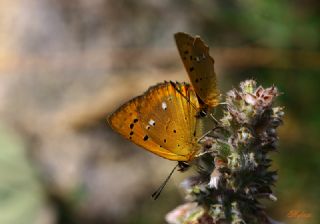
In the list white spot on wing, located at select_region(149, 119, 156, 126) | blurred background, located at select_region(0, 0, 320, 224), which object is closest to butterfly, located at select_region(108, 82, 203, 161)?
white spot on wing, located at select_region(149, 119, 156, 126)

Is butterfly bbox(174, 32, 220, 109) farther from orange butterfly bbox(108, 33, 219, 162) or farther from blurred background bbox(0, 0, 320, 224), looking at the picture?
blurred background bbox(0, 0, 320, 224)

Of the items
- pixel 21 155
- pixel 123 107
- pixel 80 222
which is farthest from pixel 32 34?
pixel 123 107

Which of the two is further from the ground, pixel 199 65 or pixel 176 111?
pixel 199 65

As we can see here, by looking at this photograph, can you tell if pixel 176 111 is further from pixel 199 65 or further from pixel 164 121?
pixel 199 65

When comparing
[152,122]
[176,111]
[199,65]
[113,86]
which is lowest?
[152,122]

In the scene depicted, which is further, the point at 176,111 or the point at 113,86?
the point at 113,86

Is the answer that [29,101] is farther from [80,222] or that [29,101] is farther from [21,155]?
[80,222]

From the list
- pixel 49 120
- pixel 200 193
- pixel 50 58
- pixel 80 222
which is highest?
pixel 50 58

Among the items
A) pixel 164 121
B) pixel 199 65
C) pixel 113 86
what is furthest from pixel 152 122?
pixel 113 86
